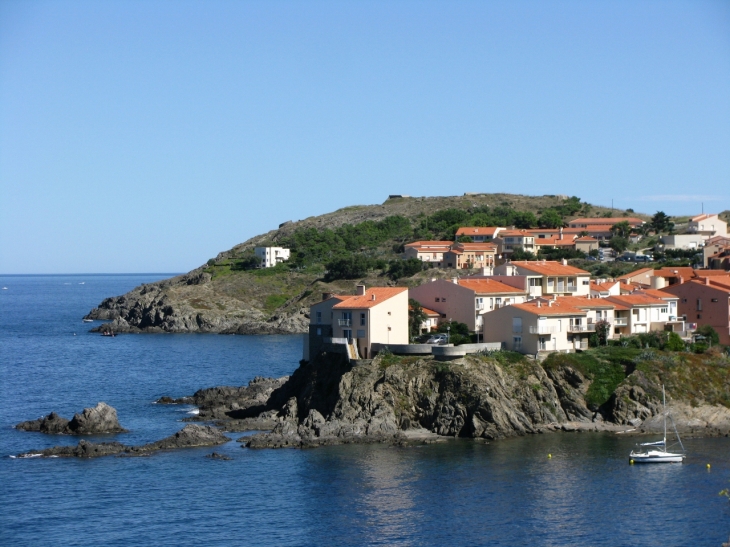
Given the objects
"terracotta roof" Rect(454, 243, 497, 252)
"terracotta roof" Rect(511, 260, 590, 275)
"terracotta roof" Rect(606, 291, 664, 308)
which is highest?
"terracotta roof" Rect(454, 243, 497, 252)

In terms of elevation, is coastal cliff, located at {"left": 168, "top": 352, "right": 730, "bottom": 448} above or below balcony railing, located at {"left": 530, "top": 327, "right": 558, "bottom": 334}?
below

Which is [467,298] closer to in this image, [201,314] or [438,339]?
[438,339]

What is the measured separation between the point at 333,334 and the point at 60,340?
78.1 meters

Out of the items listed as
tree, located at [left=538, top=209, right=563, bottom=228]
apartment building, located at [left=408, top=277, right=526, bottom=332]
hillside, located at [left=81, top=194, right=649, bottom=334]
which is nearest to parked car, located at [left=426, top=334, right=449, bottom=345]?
apartment building, located at [left=408, top=277, right=526, bottom=332]

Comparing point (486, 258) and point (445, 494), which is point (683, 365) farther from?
point (486, 258)

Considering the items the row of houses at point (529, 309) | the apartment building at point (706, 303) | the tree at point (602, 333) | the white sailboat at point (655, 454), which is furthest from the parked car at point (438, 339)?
the apartment building at point (706, 303)

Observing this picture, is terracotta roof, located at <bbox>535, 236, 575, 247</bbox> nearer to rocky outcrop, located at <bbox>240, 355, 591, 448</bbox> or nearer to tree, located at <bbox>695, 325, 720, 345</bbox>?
tree, located at <bbox>695, 325, 720, 345</bbox>

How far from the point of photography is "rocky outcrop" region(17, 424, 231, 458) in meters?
59.1

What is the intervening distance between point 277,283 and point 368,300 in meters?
98.7

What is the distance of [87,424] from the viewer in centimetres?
6656

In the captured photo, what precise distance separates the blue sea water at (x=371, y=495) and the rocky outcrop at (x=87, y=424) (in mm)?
1545

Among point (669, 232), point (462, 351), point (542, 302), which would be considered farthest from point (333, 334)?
point (669, 232)

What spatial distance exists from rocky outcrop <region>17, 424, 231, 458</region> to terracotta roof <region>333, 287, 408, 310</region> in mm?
12990

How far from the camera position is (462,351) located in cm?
6556
